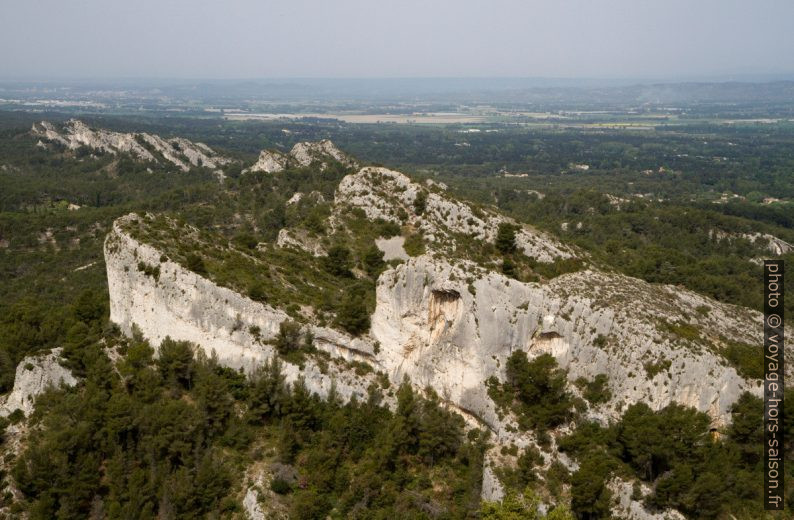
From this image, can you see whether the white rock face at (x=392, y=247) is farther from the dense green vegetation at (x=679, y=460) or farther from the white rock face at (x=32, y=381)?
the white rock face at (x=32, y=381)

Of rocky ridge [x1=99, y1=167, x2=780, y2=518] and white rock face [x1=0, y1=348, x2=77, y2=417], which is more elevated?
rocky ridge [x1=99, y1=167, x2=780, y2=518]

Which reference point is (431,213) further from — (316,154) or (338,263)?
(316,154)

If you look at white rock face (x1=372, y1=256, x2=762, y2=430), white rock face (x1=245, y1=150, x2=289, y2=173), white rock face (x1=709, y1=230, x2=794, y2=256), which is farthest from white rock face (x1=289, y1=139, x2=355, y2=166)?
white rock face (x1=372, y1=256, x2=762, y2=430)

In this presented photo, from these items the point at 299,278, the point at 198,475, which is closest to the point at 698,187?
the point at 299,278

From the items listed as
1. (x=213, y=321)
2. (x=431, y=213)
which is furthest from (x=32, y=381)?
(x=431, y=213)

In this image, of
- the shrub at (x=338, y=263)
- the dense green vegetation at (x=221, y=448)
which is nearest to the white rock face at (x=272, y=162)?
the shrub at (x=338, y=263)

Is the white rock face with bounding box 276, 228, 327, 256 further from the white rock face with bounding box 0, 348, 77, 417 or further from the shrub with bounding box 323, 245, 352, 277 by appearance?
the white rock face with bounding box 0, 348, 77, 417

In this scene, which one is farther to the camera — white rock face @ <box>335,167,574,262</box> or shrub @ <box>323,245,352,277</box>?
shrub @ <box>323,245,352,277</box>

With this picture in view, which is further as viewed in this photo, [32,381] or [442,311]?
[32,381]
